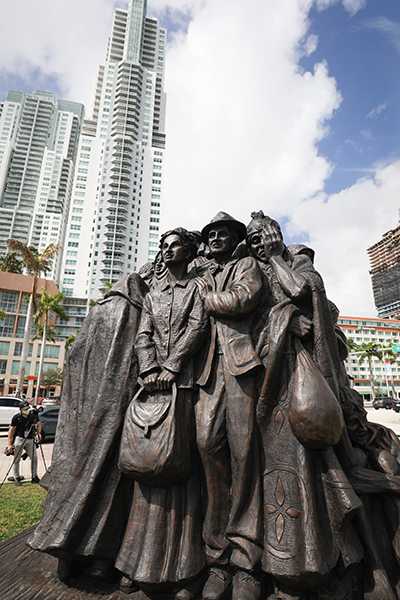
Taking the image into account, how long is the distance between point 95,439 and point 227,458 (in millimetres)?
1110

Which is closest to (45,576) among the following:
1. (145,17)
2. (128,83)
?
(128,83)

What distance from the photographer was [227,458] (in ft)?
8.55

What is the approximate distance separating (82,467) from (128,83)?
91.3 m

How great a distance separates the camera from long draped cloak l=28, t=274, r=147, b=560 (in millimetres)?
2572

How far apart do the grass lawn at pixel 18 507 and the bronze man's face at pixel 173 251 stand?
421cm

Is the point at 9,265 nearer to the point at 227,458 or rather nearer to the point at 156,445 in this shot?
the point at 156,445

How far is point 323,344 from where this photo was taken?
106 inches

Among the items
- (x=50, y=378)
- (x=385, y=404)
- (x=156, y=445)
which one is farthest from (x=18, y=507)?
(x=50, y=378)

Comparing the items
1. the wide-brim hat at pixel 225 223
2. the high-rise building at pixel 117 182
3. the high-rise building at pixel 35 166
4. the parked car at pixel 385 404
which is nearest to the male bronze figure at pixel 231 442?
the wide-brim hat at pixel 225 223

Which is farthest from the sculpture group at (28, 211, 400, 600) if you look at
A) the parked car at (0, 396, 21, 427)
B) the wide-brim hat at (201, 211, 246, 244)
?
the parked car at (0, 396, 21, 427)

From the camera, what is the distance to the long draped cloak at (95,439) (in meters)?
2.57

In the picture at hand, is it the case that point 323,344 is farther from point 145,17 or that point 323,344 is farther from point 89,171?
point 145,17

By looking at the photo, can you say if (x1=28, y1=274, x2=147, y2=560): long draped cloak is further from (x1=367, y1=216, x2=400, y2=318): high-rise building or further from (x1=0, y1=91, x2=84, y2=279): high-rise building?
(x1=0, y1=91, x2=84, y2=279): high-rise building

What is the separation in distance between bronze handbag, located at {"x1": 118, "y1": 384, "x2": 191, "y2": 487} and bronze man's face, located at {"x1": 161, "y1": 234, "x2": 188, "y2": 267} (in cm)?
123
